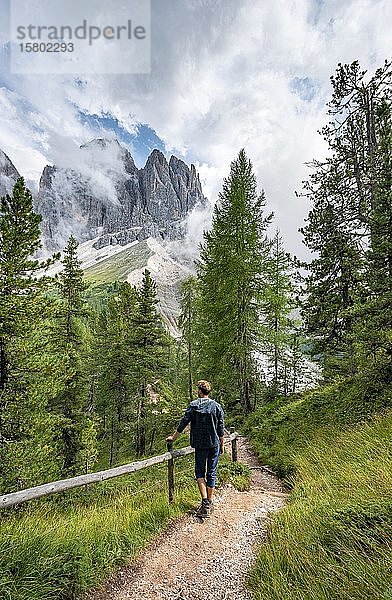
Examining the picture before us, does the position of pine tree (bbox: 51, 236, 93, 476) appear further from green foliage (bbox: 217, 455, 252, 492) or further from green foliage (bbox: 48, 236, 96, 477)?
green foliage (bbox: 217, 455, 252, 492)

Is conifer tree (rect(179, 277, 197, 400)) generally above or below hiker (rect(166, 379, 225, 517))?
above

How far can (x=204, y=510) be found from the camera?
19.7ft

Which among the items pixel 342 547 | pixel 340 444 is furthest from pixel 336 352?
pixel 342 547

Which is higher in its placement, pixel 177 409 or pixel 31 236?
pixel 31 236

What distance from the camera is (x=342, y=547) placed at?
352 centimetres

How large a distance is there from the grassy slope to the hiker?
1430mm

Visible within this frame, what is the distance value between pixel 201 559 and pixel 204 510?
1281 mm

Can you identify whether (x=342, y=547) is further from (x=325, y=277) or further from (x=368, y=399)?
(x=325, y=277)

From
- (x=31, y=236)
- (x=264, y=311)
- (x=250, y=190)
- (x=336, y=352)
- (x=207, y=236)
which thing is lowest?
(x=336, y=352)

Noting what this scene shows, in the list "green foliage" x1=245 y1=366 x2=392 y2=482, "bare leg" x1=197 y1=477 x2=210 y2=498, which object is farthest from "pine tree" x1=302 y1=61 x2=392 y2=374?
"bare leg" x1=197 y1=477 x2=210 y2=498

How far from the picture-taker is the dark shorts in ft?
20.4

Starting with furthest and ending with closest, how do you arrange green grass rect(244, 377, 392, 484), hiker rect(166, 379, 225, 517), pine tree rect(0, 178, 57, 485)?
pine tree rect(0, 178, 57, 485) < green grass rect(244, 377, 392, 484) < hiker rect(166, 379, 225, 517)

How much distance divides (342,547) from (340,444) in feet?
14.8

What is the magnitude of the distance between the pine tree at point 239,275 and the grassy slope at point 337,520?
7632 millimetres
